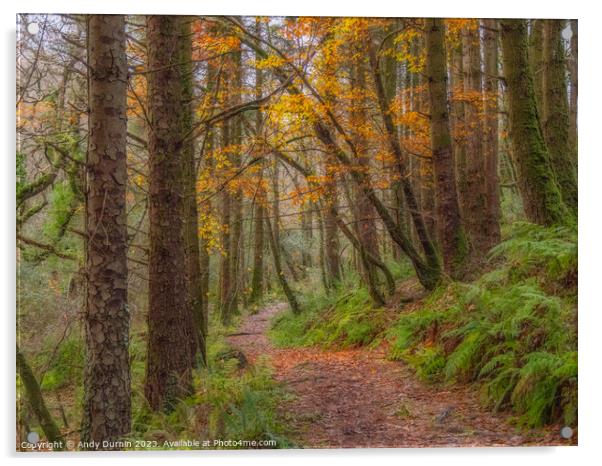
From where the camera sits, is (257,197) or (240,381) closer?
(240,381)

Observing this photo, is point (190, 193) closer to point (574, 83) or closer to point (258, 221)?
point (258, 221)

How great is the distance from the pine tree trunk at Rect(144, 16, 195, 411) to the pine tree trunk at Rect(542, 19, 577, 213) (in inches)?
132

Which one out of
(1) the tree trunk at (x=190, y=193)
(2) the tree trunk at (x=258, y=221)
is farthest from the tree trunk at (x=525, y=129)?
(1) the tree trunk at (x=190, y=193)

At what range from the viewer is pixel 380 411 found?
4465 millimetres

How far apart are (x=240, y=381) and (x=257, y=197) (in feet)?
6.17

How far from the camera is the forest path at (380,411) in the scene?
13.6 feet

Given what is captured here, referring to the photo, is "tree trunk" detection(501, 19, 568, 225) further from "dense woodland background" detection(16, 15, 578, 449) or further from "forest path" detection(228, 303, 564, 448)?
"forest path" detection(228, 303, 564, 448)

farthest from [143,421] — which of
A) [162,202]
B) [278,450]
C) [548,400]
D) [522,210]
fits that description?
[522,210]

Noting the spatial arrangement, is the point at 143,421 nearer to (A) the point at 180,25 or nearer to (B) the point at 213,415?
Result: (B) the point at 213,415

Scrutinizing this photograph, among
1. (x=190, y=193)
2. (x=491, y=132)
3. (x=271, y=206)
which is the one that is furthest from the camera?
(x=271, y=206)

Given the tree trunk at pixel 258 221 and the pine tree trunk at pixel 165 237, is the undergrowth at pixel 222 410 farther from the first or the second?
the tree trunk at pixel 258 221

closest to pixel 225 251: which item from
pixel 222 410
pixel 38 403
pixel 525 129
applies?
pixel 222 410

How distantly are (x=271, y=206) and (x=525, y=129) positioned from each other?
267cm

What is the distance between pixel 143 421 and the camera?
4340 millimetres
